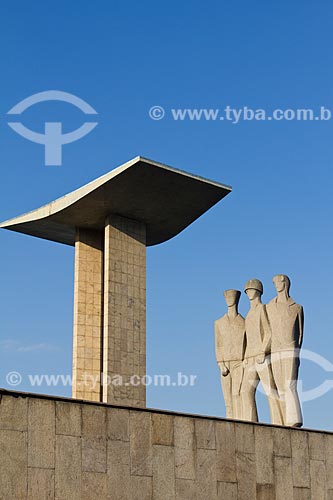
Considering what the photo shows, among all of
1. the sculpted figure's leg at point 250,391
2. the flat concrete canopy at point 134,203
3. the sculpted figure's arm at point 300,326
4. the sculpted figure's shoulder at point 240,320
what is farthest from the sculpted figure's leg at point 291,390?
the flat concrete canopy at point 134,203

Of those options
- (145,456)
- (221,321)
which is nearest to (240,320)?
(221,321)

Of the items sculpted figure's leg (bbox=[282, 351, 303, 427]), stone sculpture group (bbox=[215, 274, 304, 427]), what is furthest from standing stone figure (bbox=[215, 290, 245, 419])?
sculpted figure's leg (bbox=[282, 351, 303, 427])

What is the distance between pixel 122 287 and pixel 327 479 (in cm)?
670

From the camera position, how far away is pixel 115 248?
1873 centimetres

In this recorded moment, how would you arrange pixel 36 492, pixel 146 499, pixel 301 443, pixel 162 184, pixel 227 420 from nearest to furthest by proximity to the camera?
1. pixel 36 492
2. pixel 146 499
3. pixel 227 420
4. pixel 301 443
5. pixel 162 184

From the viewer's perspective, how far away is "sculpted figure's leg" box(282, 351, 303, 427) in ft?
49.5

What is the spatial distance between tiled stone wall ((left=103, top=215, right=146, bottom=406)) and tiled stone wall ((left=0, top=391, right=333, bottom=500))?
213 inches

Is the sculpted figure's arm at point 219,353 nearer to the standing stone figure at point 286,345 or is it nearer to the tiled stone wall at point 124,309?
the standing stone figure at point 286,345

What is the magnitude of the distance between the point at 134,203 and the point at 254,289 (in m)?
3.48

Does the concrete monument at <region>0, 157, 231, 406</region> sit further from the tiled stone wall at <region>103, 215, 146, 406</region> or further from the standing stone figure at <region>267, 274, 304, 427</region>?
the standing stone figure at <region>267, 274, 304, 427</region>

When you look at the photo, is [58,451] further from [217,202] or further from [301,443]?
[217,202]

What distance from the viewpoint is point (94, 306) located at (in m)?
19.2

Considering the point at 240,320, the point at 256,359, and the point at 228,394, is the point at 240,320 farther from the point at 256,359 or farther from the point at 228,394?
the point at 228,394

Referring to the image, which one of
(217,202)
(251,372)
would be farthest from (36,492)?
(217,202)
